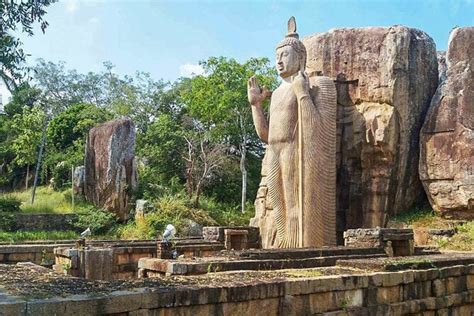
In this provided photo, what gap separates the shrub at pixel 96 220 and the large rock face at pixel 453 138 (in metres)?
12.4

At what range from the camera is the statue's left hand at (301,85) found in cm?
1235

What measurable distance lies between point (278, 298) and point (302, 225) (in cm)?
724

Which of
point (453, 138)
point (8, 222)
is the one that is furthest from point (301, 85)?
point (8, 222)

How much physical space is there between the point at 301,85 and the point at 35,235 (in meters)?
11.4

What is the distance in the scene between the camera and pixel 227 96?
84.2 feet

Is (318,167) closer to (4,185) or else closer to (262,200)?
(262,200)

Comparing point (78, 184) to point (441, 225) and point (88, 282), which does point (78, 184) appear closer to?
point (441, 225)

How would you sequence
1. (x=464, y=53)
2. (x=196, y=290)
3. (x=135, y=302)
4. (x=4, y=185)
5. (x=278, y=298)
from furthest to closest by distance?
1. (x=4, y=185)
2. (x=464, y=53)
3. (x=278, y=298)
4. (x=196, y=290)
5. (x=135, y=302)

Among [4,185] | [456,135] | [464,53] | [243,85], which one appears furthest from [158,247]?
[4,185]

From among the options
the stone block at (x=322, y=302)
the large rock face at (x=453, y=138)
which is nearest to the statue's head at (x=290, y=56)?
the large rock face at (x=453, y=138)

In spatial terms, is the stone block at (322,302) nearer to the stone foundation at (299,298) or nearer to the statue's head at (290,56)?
the stone foundation at (299,298)

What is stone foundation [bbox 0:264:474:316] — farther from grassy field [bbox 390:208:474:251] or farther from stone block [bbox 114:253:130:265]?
grassy field [bbox 390:208:474:251]

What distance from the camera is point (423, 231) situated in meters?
12.4

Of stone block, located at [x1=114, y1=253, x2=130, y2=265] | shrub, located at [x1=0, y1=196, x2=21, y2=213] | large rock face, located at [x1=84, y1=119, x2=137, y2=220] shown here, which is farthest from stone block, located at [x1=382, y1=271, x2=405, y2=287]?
shrub, located at [x1=0, y1=196, x2=21, y2=213]
